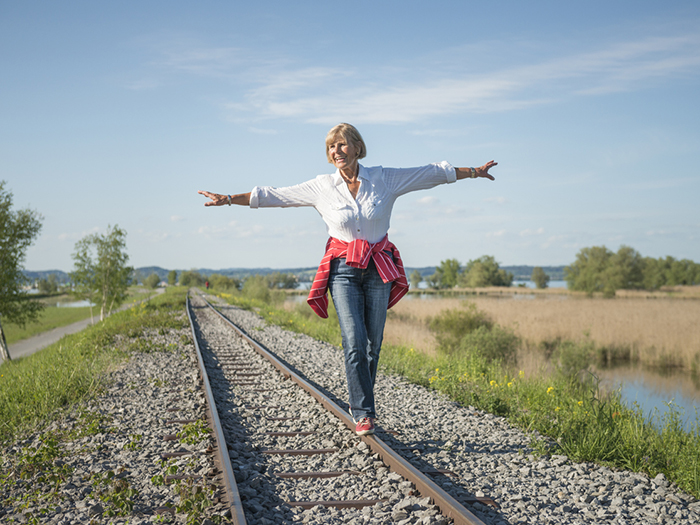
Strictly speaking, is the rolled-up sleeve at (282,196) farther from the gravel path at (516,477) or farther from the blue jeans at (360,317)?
the gravel path at (516,477)

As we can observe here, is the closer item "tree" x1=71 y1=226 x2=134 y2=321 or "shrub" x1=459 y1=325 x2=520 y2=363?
"shrub" x1=459 y1=325 x2=520 y2=363

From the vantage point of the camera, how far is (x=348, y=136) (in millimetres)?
3631

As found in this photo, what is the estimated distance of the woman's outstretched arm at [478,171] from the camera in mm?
3839

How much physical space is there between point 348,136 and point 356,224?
66 cm

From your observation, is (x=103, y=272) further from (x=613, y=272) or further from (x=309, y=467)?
(x=613, y=272)

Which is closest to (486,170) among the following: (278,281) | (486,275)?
(278,281)

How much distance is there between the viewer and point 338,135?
3641mm

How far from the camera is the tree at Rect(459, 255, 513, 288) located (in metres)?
100

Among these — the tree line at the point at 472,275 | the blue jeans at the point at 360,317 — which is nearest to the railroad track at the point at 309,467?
the blue jeans at the point at 360,317

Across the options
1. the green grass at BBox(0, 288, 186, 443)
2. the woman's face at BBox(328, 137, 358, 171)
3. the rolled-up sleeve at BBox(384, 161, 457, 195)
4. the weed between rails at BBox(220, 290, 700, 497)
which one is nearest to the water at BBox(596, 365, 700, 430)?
the weed between rails at BBox(220, 290, 700, 497)

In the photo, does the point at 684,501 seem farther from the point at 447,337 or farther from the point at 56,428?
the point at 447,337

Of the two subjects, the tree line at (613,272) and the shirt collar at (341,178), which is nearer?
the shirt collar at (341,178)

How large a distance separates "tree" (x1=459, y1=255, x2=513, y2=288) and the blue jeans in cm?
9740

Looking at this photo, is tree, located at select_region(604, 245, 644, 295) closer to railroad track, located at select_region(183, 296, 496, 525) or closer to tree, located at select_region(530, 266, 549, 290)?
tree, located at select_region(530, 266, 549, 290)
